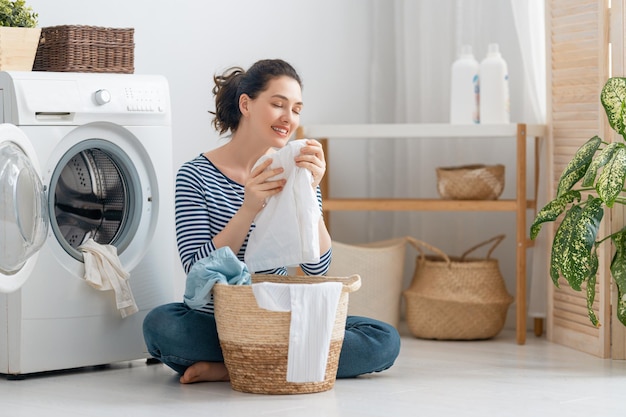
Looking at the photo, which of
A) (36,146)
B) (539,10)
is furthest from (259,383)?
(539,10)

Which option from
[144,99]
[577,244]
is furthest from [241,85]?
Result: [577,244]

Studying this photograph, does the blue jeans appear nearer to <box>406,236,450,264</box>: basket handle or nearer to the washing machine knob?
the washing machine knob

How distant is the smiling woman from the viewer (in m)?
2.49

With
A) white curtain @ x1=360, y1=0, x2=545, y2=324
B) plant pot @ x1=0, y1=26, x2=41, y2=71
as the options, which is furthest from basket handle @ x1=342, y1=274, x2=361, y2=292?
white curtain @ x1=360, y1=0, x2=545, y2=324

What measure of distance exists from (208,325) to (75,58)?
0.78 m

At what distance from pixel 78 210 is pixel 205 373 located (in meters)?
0.56

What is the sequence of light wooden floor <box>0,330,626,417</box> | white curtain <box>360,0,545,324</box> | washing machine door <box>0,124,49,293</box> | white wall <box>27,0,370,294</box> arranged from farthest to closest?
1. white curtain <box>360,0,545,324</box>
2. white wall <box>27,0,370,294</box>
3. washing machine door <box>0,124,49,293</box>
4. light wooden floor <box>0,330,626,417</box>

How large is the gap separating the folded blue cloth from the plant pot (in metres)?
0.72

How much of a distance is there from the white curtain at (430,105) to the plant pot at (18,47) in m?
1.56

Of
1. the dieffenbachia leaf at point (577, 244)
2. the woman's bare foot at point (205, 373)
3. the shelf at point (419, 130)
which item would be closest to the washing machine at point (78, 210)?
the woman's bare foot at point (205, 373)

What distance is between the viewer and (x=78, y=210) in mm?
2662

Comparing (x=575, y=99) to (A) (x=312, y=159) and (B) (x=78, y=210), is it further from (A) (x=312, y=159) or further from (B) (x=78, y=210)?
(B) (x=78, y=210)

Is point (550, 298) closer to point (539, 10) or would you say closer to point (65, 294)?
point (539, 10)

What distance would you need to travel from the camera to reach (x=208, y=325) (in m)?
2.52
